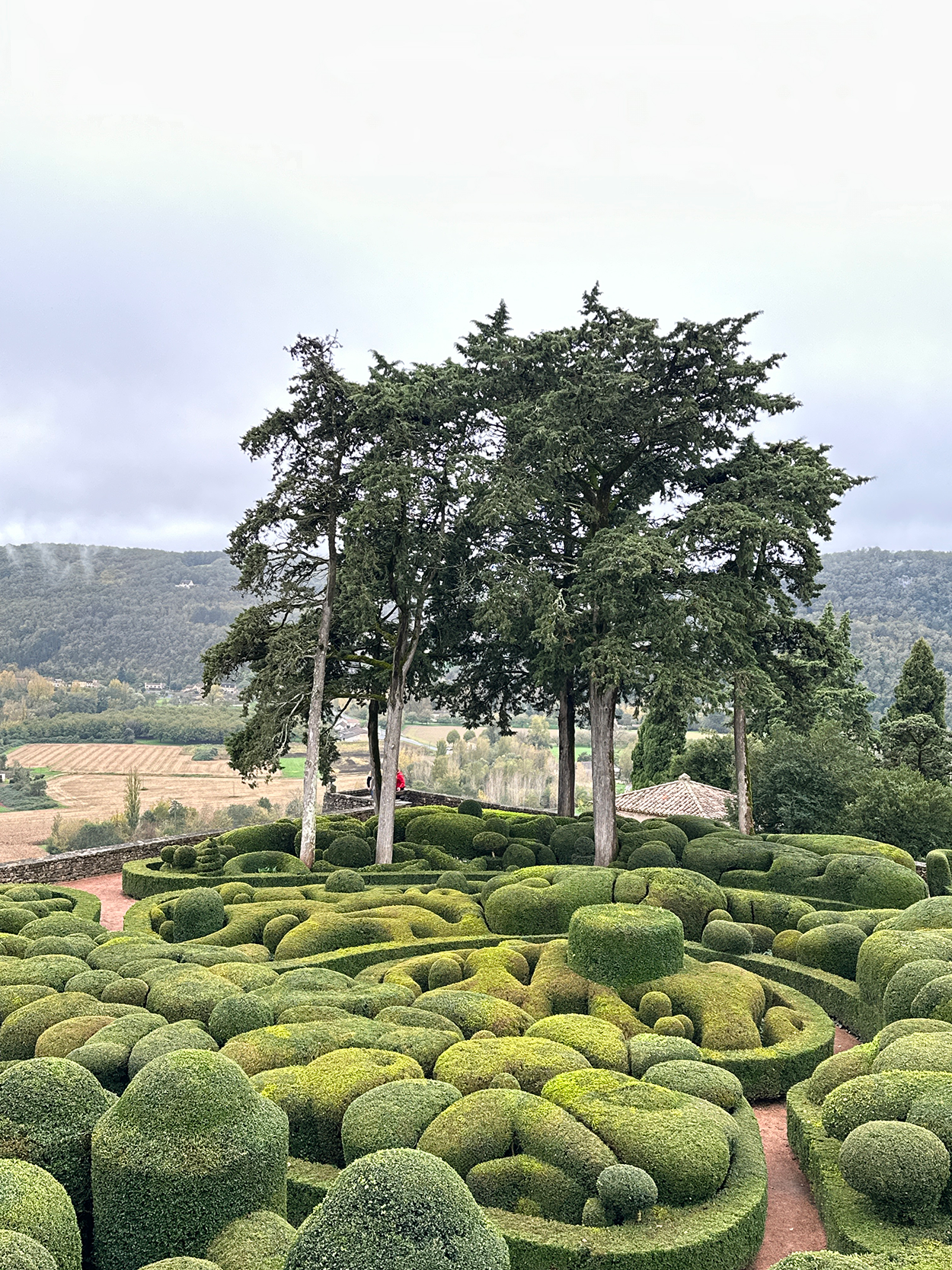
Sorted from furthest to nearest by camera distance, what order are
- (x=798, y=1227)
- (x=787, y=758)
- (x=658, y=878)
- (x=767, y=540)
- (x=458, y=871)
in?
(x=787, y=758)
(x=767, y=540)
(x=458, y=871)
(x=658, y=878)
(x=798, y=1227)

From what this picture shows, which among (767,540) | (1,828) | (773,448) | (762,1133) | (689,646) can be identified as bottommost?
(1,828)

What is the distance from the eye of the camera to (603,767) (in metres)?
22.8

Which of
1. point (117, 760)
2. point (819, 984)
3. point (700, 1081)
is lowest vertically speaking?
point (117, 760)

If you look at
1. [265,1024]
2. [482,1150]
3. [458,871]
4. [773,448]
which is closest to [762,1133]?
[482,1150]

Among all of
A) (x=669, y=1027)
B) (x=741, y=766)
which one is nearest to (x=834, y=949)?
(x=669, y=1027)

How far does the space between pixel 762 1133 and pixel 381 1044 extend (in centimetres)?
485

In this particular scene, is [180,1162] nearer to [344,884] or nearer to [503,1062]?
[503,1062]

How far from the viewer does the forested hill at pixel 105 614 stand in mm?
92062

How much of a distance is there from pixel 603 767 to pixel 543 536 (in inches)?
262

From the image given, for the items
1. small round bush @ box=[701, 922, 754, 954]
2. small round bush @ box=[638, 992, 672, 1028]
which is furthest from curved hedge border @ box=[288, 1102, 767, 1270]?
small round bush @ box=[701, 922, 754, 954]

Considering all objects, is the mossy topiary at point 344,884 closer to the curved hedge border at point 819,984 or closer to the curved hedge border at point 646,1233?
the curved hedge border at point 819,984

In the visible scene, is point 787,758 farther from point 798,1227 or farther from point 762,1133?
point 798,1227

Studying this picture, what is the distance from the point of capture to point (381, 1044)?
32.4ft

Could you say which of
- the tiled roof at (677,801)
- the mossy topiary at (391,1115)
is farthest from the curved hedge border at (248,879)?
the tiled roof at (677,801)
